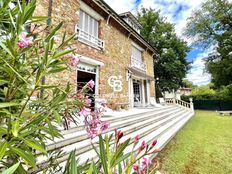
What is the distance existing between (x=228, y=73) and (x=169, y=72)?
24.6 ft

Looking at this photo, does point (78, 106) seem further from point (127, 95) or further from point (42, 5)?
point (127, 95)

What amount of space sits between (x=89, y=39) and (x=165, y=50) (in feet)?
60.5

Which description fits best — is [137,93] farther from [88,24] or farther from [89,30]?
[88,24]

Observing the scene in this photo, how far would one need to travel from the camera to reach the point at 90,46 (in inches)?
333

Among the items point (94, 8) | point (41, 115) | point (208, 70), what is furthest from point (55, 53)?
point (208, 70)

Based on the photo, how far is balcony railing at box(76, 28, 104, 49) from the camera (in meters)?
7.98

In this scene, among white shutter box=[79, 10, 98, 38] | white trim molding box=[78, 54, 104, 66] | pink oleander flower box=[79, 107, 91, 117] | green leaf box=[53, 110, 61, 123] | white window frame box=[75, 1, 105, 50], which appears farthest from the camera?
white shutter box=[79, 10, 98, 38]

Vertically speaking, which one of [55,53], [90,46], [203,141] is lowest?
[203,141]

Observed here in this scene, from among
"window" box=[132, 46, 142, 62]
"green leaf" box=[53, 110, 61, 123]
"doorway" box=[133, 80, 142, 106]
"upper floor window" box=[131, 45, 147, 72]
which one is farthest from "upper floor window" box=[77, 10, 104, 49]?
"green leaf" box=[53, 110, 61, 123]

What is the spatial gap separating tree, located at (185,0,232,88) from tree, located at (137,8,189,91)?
9.19 ft

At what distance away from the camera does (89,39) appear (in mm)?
8773

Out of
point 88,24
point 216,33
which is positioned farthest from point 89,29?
point 216,33

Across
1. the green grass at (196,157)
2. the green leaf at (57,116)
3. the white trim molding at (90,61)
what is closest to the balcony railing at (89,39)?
the white trim molding at (90,61)

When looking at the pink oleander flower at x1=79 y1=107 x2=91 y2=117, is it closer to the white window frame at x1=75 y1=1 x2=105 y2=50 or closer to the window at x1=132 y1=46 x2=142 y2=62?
the white window frame at x1=75 y1=1 x2=105 y2=50
